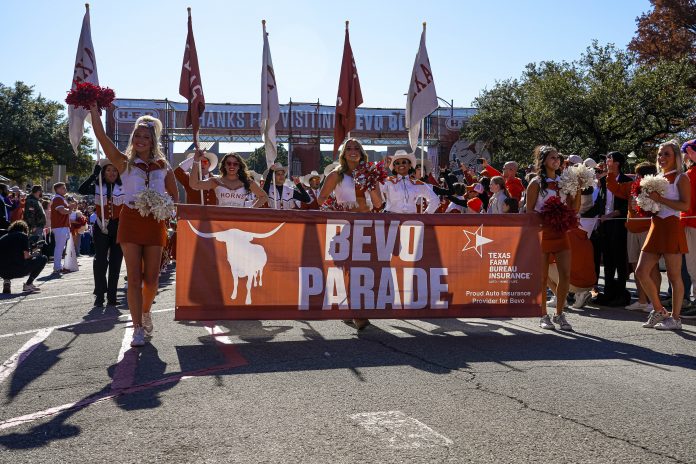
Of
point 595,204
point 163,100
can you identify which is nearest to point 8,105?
point 163,100

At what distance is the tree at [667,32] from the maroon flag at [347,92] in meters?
31.5

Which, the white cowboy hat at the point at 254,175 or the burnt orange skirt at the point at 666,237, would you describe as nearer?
the burnt orange skirt at the point at 666,237

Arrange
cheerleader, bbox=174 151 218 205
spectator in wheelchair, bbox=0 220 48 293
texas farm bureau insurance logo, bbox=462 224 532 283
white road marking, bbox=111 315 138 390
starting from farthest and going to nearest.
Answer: spectator in wheelchair, bbox=0 220 48 293
cheerleader, bbox=174 151 218 205
texas farm bureau insurance logo, bbox=462 224 532 283
white road marking, bbox=111 315 138 390

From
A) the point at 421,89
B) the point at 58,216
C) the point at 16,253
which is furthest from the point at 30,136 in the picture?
the point at 421,89

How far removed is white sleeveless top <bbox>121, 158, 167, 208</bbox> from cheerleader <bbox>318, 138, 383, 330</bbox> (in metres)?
1.98

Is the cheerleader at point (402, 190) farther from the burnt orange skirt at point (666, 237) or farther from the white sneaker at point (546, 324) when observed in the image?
the burnt orange skirt at point (666, 237)

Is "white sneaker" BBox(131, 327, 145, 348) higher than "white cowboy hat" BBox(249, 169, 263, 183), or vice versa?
"white cowboy hat" BBox(249, 169, 263, 183)

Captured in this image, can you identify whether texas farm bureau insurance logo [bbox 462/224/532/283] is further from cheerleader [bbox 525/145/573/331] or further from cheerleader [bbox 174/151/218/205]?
cheerleader [bbox 174/151/218/205]

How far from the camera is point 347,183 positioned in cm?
855

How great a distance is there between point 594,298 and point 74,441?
842cm

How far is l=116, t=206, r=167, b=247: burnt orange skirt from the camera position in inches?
272

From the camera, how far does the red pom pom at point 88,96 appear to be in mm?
7102

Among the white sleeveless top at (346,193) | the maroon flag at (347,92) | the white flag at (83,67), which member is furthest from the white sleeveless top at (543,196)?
the white flag at (83,67)

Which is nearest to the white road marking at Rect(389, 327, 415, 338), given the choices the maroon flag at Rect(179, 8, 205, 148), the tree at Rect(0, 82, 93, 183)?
the maroon flag at Rect(179, 8, 205, 148)
